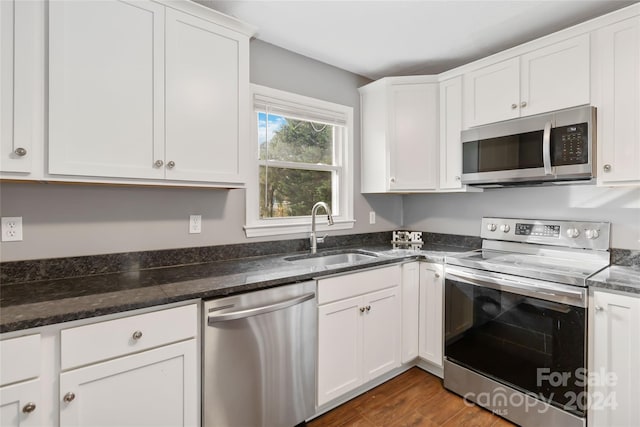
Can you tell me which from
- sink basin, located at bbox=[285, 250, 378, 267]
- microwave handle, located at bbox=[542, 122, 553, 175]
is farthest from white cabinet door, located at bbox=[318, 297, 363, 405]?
microwave handle, located at bbox=[542, 122, 553, 175]

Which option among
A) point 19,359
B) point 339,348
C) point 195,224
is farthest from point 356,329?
point 19,359

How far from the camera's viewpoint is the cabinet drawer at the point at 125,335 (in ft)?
3.77

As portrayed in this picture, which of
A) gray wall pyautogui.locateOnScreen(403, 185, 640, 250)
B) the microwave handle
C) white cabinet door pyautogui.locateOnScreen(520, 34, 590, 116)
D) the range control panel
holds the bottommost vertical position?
the range control panel

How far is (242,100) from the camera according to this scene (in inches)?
73.2

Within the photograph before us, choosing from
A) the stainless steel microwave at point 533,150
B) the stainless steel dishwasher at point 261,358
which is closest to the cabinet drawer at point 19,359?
the stainless steel dishwasher at point 261,358

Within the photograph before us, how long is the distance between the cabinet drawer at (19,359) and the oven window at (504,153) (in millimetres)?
2555

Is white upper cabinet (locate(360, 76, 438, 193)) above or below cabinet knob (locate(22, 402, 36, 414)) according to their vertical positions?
above

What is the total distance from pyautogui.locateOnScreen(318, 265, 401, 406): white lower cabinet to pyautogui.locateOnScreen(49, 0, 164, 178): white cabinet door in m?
1.21

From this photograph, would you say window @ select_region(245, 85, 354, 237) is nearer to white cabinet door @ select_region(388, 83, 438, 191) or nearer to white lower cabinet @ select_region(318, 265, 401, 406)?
white cabinet door @ select_region(388, 83, 438, 191)

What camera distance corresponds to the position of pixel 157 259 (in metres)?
1.87

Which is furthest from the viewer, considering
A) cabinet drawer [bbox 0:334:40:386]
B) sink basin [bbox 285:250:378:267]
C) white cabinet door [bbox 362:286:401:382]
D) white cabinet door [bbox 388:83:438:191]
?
white cabinet door [bbox 388:83:438:191]

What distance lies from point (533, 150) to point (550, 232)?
619 millimetres

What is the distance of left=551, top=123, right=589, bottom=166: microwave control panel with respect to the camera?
1.80 meters

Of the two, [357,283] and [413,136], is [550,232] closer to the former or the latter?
[413,136]
